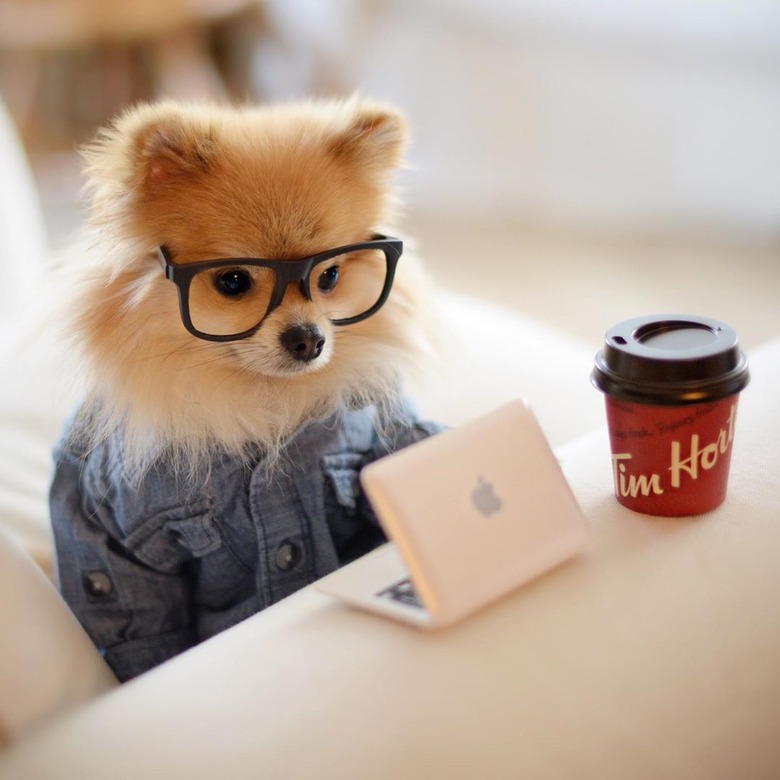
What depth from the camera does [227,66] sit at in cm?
457

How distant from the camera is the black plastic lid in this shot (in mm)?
914

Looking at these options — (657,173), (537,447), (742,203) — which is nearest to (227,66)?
(657,173)

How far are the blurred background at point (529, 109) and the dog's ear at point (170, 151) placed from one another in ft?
6.12

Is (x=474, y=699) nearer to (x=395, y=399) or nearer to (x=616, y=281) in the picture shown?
(x=395, y=399)

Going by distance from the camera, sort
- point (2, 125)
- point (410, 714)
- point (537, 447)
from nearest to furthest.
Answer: point (410, 714)
point (537, 447)
point (2, 125)

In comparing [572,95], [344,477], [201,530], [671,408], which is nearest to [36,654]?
[201,530]

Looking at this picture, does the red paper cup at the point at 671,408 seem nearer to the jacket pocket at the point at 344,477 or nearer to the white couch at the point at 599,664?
the white couch at the point at 599,664

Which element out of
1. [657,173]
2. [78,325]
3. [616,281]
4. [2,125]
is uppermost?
[2,125]

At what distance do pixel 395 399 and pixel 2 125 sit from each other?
1374 millimetres

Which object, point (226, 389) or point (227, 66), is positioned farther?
point (227, 66)

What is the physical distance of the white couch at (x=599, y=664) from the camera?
738 millimetres

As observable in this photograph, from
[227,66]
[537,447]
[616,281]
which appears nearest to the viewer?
[537,447]

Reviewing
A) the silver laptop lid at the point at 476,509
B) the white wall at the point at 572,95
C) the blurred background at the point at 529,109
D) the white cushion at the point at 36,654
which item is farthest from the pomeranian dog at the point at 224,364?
the white wall at the point at 572,95

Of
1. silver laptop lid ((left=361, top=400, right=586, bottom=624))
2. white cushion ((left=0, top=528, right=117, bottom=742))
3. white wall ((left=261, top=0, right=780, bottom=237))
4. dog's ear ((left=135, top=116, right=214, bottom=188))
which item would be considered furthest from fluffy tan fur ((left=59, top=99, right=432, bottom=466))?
white wall ((left=261, top=0, right=780, bottom=237))
